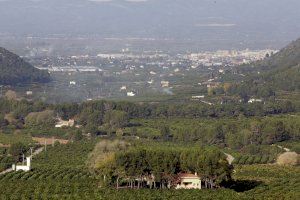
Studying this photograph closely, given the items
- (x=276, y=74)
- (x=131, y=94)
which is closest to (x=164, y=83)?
(x=131, y=94)

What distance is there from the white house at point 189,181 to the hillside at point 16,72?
6151cm

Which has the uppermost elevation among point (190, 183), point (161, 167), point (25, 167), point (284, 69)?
point (161, 167)

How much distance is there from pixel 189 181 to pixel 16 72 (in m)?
68.8

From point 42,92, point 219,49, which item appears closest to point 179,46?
point 219,49

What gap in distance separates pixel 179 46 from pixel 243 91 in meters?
109

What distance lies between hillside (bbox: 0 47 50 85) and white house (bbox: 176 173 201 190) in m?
61.5

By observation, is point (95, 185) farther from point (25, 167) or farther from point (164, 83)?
point (164, 83)

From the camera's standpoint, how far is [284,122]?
64.8 meters

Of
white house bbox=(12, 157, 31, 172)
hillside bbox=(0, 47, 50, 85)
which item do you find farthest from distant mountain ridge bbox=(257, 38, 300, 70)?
white house bbox=(12, 157, 31, 172)

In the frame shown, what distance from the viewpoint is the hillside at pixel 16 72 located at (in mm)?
104062

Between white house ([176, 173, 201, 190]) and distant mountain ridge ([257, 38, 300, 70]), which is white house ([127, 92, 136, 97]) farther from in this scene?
white house ([176, 173, 201, 190])

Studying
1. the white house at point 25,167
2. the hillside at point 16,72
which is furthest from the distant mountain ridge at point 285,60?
the white house at point 25,167

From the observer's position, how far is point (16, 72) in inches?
4267

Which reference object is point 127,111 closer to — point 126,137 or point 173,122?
point 173,122
